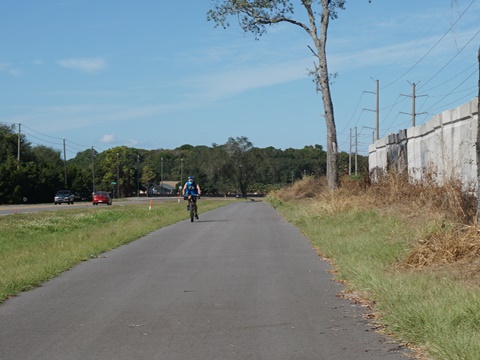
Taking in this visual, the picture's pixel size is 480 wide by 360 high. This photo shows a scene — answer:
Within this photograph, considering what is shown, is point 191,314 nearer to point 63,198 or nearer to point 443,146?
point 443,146

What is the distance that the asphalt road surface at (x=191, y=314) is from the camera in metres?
6.73

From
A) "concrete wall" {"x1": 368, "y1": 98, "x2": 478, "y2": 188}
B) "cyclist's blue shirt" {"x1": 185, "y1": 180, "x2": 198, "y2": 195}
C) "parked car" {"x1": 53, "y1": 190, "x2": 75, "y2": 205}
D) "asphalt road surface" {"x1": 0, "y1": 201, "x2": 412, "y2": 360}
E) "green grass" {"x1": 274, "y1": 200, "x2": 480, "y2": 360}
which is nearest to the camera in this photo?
"green grass" {"x1": 274, "y1": 200, "x2": 480, "y2": 360}

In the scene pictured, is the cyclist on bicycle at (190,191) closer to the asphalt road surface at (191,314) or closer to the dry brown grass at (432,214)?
the dry brown grass at (432,214)

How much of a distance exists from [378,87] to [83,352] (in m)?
54.8

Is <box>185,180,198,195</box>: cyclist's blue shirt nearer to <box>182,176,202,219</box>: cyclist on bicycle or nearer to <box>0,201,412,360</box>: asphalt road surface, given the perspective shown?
<box>182,176,202,219</box>: cyclist on bicycle

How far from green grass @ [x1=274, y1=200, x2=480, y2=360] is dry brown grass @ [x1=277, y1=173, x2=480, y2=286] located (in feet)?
1.16

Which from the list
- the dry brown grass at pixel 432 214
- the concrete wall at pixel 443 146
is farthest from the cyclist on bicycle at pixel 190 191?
the concrete wall at pixel 443 146

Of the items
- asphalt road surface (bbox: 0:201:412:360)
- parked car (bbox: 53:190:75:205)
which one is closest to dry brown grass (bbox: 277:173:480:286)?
asphalt road surface (bbox: 0:201:412:360)

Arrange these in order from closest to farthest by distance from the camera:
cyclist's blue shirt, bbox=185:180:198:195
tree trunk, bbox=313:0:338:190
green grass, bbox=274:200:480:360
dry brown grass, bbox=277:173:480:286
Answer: green grass, bbox=274:200:480:360
dry brown grass, bbox=277:173:480:286
cyclist's blue shirt, bbox=185:180:198:195
tree trunk, bbox=313:0:338:190

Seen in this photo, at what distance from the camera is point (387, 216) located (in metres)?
18.5

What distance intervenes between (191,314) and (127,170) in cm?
13045

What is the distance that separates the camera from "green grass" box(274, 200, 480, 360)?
6.46 meters

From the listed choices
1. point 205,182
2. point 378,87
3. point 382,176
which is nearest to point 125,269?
point 382,176

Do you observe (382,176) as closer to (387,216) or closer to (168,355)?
(387,216)
